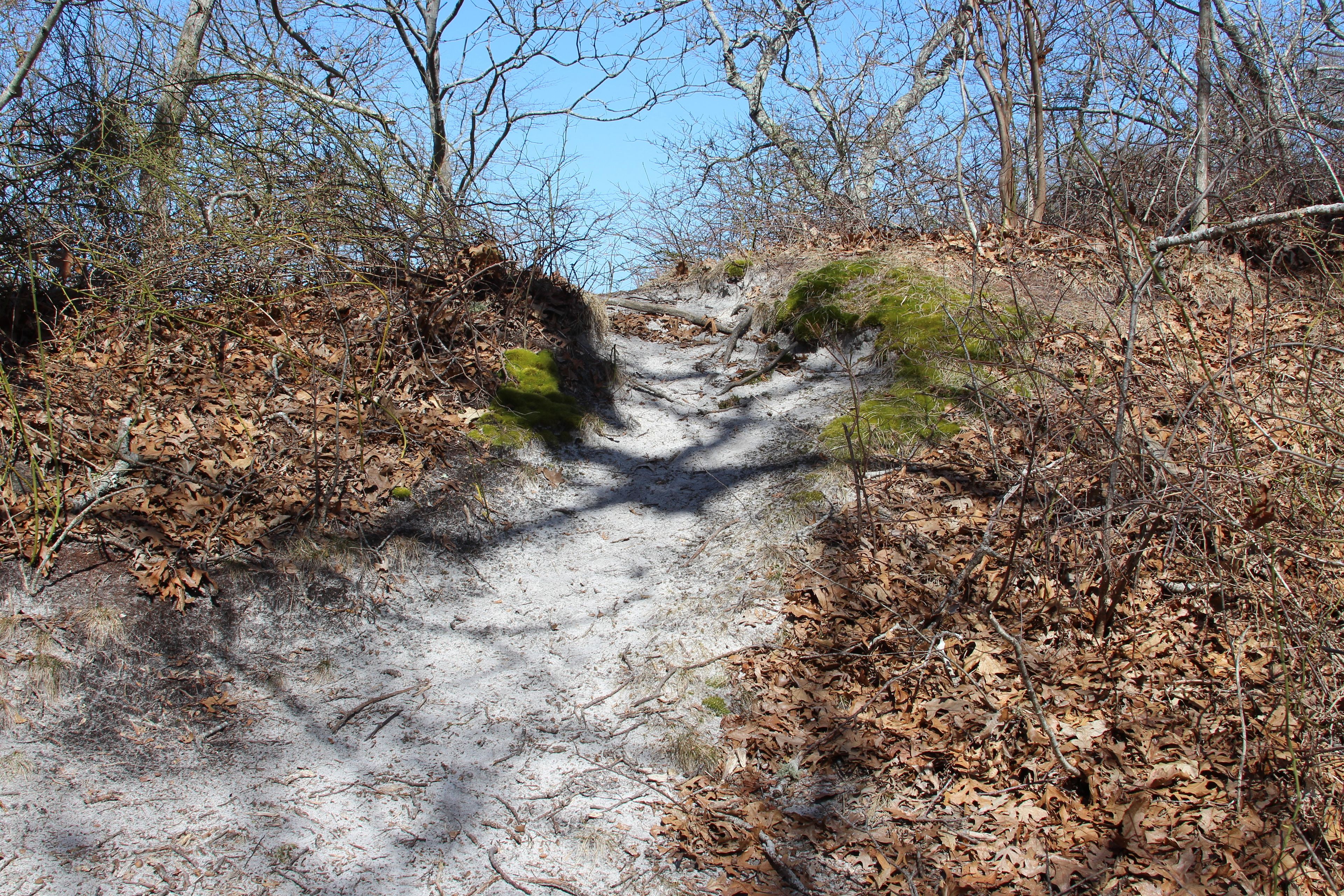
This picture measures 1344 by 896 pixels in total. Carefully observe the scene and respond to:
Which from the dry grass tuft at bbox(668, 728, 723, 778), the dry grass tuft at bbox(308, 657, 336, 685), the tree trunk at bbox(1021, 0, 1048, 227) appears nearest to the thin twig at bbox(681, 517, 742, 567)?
the dry grass tuft at bbox(668, 728, 723, 778)

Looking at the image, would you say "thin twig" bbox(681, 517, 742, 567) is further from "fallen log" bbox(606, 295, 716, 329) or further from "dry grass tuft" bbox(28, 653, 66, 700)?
"fallen log" bbox(606, 295, 716, 329)

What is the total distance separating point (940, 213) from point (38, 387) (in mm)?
10373

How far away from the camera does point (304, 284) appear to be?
611 centimetres

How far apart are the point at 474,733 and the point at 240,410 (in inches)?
116

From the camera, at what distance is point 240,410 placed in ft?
17.0

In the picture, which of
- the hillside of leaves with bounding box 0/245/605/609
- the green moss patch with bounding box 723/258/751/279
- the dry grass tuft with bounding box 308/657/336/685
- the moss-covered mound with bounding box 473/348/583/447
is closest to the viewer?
the dry grass tuft with bounding box 308/657/336/685

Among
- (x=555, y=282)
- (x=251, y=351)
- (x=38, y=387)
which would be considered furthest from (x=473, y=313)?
(x=38, y=387)

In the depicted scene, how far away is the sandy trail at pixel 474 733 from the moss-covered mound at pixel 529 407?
0.31 metres

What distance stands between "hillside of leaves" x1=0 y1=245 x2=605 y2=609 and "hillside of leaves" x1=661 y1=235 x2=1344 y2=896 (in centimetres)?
293

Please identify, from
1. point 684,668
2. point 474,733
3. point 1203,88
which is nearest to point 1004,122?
point 1203,88

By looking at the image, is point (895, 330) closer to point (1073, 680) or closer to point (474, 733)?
point (1073, 680)

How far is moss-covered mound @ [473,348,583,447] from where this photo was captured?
239 inches

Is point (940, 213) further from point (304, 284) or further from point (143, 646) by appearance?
point (143, 646)

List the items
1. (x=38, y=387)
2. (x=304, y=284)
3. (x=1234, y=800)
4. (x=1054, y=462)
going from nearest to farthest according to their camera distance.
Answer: (x=1234, y=800) < (x=1054, y=462) < (x=38, y=387) < (x=304, y=284)
